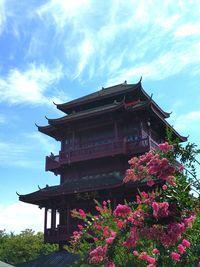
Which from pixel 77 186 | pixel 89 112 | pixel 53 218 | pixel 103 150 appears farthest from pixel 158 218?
pixel 89 112

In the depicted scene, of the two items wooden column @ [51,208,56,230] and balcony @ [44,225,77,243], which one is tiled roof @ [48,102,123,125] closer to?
wooden column @ [51,208,56,230]

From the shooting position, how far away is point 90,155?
24906 mm

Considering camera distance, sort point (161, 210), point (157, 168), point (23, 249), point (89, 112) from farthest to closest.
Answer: point (23, 249) → point (89, 112) → point (157, 168) → point (161, 210)

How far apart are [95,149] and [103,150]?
0.65 m

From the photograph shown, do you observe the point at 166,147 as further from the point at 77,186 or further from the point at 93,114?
the point at 93,114

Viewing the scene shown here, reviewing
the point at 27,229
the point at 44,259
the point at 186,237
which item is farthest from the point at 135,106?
the point at 27,229

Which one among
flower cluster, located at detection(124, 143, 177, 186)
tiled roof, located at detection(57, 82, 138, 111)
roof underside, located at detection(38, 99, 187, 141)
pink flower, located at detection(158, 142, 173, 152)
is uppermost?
tiled roof, located at detection(57, 82, 138, 111)

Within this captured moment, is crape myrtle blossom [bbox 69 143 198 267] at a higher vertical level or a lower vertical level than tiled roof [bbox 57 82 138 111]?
lower

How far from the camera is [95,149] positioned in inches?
982

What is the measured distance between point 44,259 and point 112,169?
6484 millimetres

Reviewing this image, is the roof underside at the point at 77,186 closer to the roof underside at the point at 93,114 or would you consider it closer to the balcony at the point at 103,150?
the balcony at the point at 103,150

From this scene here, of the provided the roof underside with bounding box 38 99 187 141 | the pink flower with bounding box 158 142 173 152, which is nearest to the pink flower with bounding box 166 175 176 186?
the pink flower with bounding box 158 142 173 152

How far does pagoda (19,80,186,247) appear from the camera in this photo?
2358 cm

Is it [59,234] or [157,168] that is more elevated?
[59,234]
